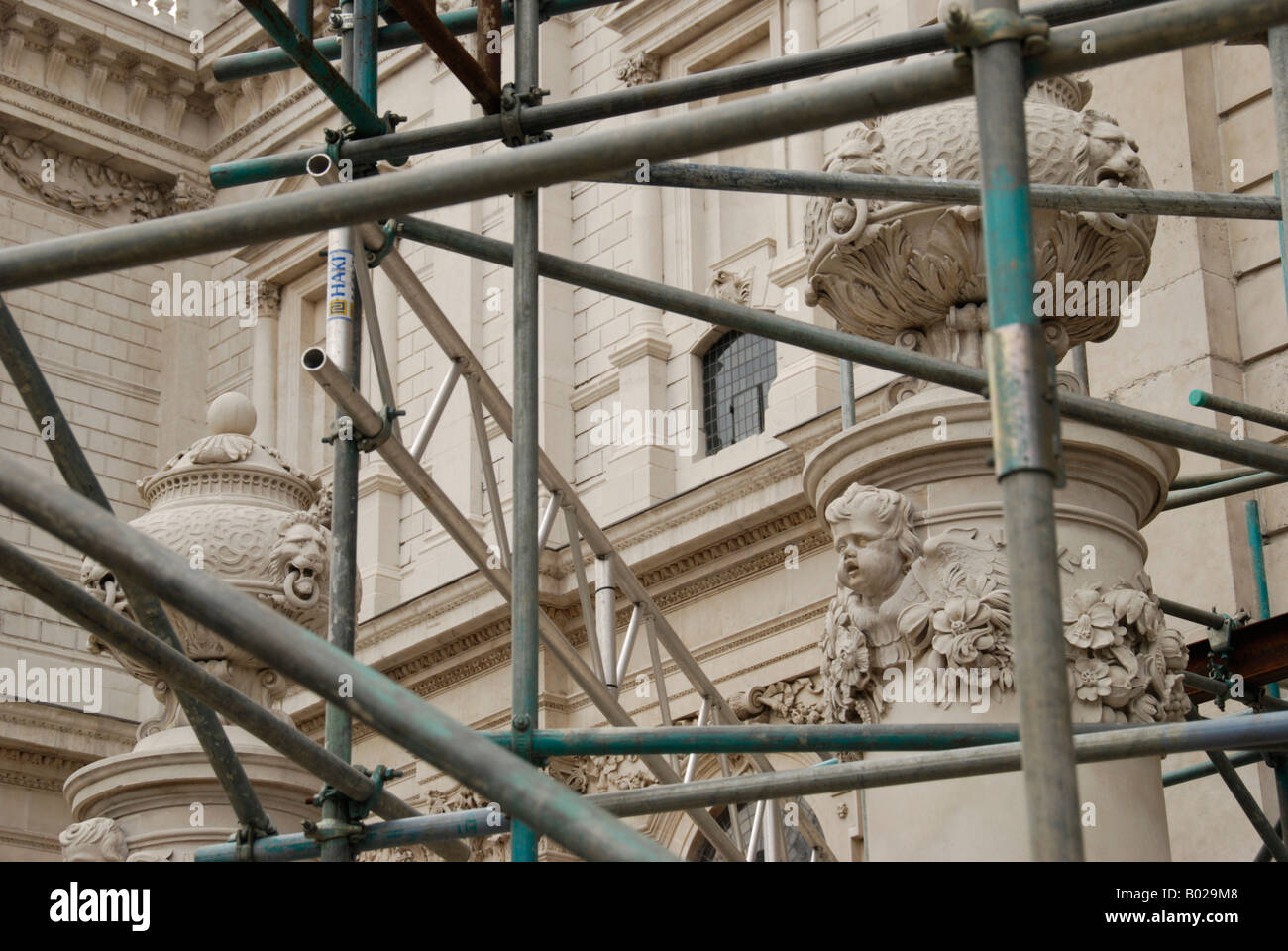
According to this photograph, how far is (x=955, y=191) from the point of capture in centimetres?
821

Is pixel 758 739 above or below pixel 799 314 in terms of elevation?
below

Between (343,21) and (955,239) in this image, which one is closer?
(955,239)

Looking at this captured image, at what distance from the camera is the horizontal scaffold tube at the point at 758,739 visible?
7.02 metres

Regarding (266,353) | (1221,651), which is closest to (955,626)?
(1221,651)

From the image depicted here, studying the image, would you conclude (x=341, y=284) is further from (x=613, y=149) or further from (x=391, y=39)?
(x=613, y=149)

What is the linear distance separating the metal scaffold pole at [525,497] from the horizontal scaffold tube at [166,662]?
Result: 1.76 feet

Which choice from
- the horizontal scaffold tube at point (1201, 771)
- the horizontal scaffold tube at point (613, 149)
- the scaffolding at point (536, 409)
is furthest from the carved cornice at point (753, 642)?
the horizontal scaffold tube at point (613, 149)

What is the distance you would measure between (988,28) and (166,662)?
290 centimetres

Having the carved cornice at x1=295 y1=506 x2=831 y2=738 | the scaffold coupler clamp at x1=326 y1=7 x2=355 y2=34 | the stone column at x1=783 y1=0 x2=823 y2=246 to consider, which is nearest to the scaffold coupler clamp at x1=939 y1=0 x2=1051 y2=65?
the scaffold coupler clamp at x1=326 y1=7 x2=355 y2=34

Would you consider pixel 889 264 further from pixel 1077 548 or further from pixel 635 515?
pixel 635 515

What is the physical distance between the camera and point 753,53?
25.5 metres

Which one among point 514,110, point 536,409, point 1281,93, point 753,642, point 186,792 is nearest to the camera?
point 1281,93
